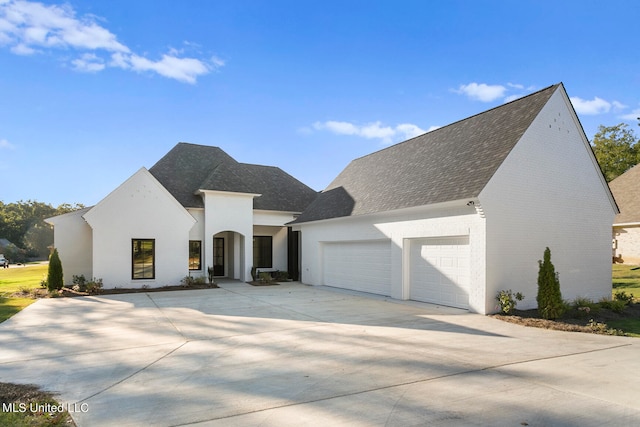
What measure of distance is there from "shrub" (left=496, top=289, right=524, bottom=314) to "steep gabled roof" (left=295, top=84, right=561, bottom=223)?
2990 mm

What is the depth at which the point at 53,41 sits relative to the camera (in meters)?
12.0

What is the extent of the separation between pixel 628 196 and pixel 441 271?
22165 mm

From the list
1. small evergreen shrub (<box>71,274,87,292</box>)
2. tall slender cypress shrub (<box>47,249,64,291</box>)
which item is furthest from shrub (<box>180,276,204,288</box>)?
tall slender cypress shrub (<box>47,249,64,291</box>)

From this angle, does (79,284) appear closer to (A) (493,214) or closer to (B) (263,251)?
(B) (263,251)

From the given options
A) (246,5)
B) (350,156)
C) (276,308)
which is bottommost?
(276,308)

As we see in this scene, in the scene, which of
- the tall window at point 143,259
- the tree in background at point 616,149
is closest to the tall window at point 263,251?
the tall window at point 143,259

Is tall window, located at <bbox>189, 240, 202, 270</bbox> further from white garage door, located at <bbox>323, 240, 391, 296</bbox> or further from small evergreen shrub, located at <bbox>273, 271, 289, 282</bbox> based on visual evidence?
white garage door, located at <bbox>323, 240, 391, 296</bbox>

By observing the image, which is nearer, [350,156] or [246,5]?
[246,5]

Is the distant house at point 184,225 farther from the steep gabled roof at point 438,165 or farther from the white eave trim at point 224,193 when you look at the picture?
the steep gabled roof at point 438,165

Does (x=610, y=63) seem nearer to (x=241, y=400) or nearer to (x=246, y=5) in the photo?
(x=246, y=5)

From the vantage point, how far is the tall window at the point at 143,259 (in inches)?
712

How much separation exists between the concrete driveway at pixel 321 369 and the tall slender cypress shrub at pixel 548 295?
4.50 feet

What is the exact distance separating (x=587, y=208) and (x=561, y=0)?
6871 millimetres

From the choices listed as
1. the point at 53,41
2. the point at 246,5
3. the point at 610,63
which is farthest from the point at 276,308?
the point at 610,63
